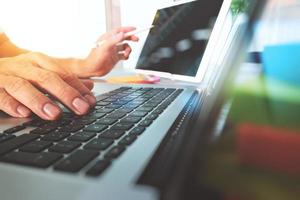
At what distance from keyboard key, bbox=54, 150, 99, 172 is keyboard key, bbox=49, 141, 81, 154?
0.05 ft

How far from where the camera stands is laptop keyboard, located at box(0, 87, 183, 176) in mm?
227

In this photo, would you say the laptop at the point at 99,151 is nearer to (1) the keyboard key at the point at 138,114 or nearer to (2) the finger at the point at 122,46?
(1) the keyboard key at the point at 138,114

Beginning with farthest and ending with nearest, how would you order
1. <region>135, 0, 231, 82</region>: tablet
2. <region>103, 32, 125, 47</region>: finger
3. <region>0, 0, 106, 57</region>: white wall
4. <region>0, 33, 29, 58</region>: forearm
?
1. <region>0, 0, 106, 57</region>: white wall
2. <region>0, 33, 29, 58</region>: forearm
3. <region>103, 32, 125, 47</region>: finger
4. <region>135, 0, 231, 82</region>: tablet

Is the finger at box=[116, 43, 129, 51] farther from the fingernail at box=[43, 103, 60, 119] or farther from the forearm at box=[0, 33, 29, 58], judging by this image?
the fingernail at box=[43, 103, 60, 119]

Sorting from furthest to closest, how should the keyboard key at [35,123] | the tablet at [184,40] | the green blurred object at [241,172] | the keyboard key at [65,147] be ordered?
the tablet at [184,40]
the keyboard key at [35,123]
the keyboard key at [65,147]
the green blurred object at [241,172]

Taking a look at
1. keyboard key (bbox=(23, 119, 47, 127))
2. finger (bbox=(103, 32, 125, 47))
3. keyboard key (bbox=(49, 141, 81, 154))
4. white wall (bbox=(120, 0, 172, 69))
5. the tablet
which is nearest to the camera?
keyboard key (bbox=(49, 141, 81, 154))

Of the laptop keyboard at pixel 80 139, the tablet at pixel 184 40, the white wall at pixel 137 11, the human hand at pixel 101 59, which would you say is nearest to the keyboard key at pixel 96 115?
the laptop keyboard at pixel 80 139

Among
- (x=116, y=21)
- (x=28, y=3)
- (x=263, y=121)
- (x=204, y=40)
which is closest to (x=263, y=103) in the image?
(x=263, y=121)

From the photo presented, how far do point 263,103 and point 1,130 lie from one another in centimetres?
30

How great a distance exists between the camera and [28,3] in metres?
1.58

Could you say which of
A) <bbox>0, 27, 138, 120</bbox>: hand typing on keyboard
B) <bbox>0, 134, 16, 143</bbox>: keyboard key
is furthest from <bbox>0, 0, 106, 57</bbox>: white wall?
<bbox>0, 134, 16, 143</bbox>: keyboard key

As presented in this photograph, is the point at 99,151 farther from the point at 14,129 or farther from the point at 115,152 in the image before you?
the point at 14,129

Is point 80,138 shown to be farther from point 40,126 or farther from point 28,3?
point 28,3

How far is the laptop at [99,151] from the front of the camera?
0.18m
